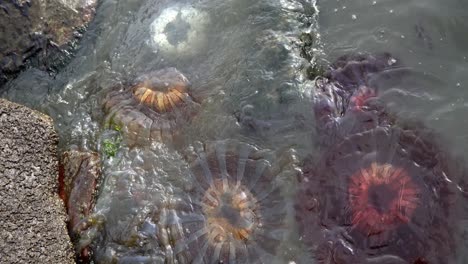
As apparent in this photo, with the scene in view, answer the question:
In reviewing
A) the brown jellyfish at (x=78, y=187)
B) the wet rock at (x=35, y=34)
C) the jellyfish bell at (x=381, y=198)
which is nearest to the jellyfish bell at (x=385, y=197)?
the jellyfish bell at (x=381, y=198)

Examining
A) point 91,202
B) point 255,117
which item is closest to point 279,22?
point 255,117

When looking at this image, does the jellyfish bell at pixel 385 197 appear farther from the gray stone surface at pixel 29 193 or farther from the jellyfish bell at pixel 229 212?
the gray stone surface at pixel 29 193


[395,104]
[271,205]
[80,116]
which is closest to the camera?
[271,205]

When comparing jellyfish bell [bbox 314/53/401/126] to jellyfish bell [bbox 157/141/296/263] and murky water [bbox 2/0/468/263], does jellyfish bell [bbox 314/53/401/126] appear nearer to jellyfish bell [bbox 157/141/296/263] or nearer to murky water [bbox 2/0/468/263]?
murky water [bbox 2/0/468/263]

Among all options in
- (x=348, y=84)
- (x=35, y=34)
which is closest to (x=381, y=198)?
(x=348, y=84)

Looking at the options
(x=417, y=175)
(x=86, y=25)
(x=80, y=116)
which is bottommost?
(x=417, y=175)

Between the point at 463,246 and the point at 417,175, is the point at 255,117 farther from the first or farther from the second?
the point at 463,246
